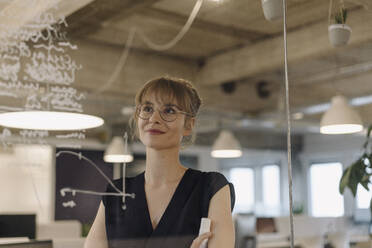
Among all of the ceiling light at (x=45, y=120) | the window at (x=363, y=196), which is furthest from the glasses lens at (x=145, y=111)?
the window at (x=363, y=196)

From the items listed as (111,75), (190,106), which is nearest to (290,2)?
(190,106)

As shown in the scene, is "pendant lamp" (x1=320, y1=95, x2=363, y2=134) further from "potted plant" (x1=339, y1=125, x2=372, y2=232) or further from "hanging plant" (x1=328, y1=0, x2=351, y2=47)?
"hanging plant" (x1=328, y1=0, x2=351, y2=47)

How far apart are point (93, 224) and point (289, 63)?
957mm

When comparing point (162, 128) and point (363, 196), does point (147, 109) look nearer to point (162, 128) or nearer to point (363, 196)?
point (162, 128)

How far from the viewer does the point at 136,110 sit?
1.70m

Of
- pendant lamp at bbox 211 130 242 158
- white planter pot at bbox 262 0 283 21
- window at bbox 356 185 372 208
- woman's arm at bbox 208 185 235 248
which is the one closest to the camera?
woman's arm at bbox 208 185 235 248

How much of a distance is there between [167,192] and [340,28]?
90 cm

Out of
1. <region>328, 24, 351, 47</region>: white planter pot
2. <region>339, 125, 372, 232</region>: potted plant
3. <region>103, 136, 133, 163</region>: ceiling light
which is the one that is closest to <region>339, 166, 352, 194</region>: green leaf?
<region>339, 125, 372, 232</region>: potted plant

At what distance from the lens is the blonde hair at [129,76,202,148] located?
63.1 inches

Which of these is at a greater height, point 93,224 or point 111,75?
point 111,75

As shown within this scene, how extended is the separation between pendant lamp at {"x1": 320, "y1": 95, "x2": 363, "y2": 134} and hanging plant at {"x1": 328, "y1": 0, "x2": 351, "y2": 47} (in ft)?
0.95

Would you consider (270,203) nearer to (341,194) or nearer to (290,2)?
(341,194)

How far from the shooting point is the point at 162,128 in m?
1.60

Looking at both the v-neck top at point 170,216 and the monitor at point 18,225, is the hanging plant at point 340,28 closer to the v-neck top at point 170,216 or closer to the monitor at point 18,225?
A: the v-neck top at point 170,216
